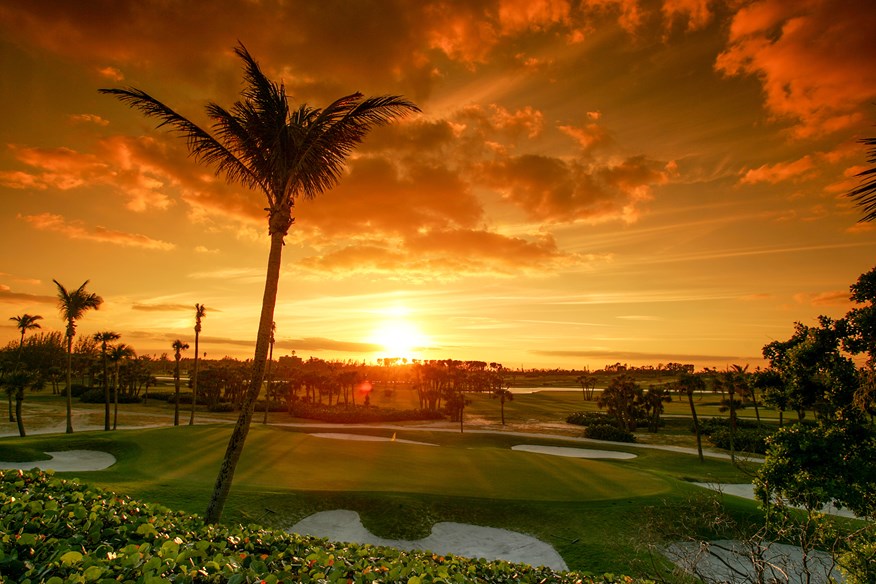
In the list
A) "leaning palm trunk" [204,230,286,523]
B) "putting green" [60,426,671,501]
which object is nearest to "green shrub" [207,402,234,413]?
"putting green" [60,426,671,501]

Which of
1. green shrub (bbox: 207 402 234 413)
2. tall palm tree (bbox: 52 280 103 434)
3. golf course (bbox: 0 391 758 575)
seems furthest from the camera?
green shrub (bbox: 207 402 234 413)

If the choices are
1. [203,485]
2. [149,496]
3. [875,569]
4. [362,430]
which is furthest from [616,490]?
[362,430]

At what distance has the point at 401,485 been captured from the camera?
2219 centimetres

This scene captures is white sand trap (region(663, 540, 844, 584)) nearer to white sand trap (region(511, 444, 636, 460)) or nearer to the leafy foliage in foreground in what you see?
the leafy foliage in foreground

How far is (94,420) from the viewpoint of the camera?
53906mm

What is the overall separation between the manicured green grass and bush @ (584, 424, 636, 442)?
3309 centimetres

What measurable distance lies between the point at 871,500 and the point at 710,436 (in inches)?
2343

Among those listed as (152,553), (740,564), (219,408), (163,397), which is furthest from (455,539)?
(163,397)

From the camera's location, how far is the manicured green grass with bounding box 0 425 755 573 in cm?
1761

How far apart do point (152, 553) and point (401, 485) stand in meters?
18.2

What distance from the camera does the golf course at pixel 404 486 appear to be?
17.4m

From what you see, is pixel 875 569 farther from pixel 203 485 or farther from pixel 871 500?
pixel 203 485

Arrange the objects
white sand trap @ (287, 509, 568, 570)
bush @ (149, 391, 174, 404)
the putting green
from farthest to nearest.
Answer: bush @ (149, 391, 174, 404)
the putting green
white sand trap @ (287, 509, 568, 570)

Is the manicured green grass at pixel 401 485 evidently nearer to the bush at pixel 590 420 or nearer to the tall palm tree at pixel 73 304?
the tall palm tree at pixel 73 304
